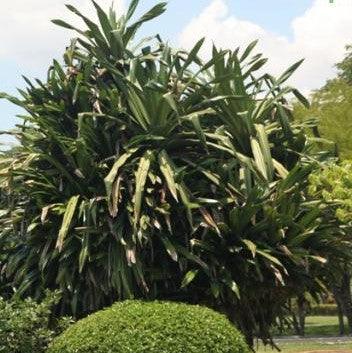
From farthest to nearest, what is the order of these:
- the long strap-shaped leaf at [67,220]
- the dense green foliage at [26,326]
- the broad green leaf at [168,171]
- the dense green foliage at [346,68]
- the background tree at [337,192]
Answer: the dense green foliage at [346,68]
the background tree at [337,192]
the broad green leaf at [168,171]
the long strap-shaped leaf at [67,220]
the dense green foliage at [26,326]

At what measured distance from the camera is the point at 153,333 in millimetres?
7863

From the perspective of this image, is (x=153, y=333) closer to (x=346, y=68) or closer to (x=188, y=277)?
(x=188, y=277)

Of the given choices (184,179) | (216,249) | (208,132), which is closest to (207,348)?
(216,249)

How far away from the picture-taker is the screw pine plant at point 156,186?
9.78 meters

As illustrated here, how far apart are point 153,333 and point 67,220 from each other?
7.40 feet

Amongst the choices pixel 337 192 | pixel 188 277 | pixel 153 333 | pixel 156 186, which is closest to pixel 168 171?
pixel 156 186

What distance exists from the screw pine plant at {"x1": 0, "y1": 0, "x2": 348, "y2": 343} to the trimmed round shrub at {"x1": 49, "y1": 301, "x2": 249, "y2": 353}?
121 centimetres

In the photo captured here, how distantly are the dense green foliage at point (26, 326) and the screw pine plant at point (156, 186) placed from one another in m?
0.57

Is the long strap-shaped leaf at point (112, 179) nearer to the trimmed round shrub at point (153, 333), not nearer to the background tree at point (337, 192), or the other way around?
the trimmed round shrub at point (153, 333)

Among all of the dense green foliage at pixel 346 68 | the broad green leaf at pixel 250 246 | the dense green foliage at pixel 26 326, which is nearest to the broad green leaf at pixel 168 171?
the broad green leaf at pixel 250 246

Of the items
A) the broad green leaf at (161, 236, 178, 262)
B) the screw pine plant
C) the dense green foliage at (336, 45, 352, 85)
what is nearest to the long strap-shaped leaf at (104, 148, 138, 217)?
the screw pine plant

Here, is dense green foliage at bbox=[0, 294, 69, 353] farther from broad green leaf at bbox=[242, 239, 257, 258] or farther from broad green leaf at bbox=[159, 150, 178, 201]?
broad green leaf at bbox=[242, 239, 257, 258]

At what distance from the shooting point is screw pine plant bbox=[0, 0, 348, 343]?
32.1ft

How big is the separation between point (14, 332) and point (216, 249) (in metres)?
2.81
